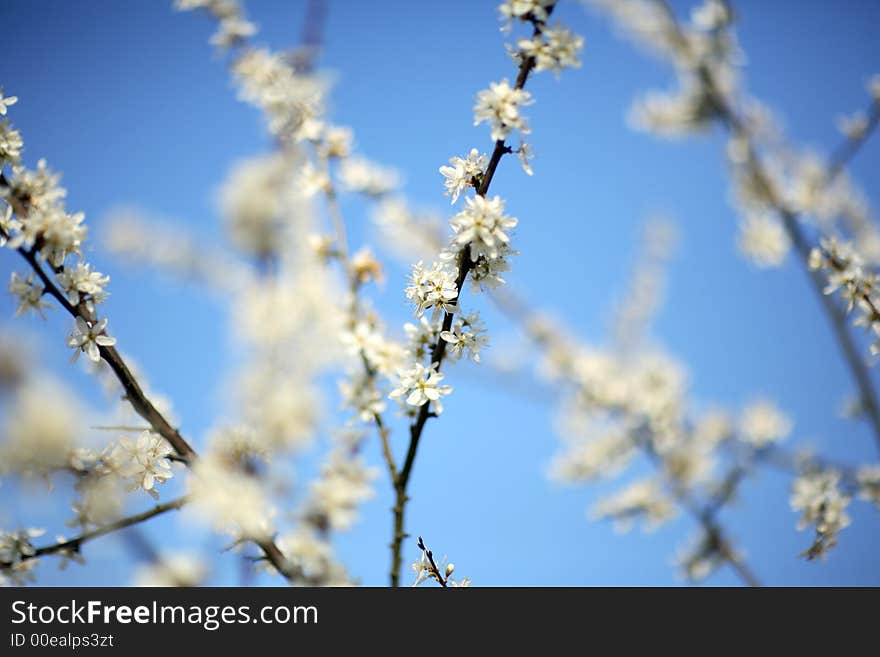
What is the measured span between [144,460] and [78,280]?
0.71m

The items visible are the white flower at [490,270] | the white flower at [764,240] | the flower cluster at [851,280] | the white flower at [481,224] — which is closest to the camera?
the white flower at [481,224]

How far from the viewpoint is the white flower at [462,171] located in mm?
2020

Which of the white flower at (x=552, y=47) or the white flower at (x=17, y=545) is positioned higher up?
the white flower at (x=552, y=47)

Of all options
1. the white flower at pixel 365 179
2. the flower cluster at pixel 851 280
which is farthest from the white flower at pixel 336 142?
the flower cluster at pixel 851 280

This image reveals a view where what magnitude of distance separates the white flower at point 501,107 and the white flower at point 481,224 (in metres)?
0.32

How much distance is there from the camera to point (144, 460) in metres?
2.04

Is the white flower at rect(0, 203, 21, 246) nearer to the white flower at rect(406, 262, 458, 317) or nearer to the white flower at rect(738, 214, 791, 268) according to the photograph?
the white flower at rect(406, 262, 458, 317)

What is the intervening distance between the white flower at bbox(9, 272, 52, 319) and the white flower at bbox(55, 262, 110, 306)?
12 centimetres

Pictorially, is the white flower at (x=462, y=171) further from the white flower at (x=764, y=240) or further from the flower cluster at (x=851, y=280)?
the white flower at (x=764, y=240)

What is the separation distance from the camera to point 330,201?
10.3 feet
